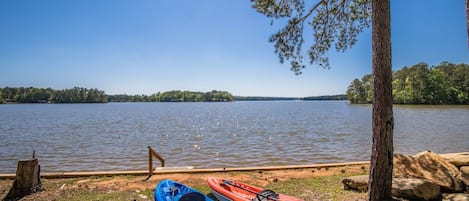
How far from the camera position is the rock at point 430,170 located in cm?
538

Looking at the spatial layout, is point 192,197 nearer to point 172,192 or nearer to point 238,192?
point 172,192

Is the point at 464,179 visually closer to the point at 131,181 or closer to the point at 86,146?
the point at 131,181

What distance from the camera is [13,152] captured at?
1498cm

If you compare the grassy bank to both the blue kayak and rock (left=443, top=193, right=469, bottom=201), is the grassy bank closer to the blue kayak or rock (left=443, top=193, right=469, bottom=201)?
the blue kayak

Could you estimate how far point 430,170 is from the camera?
5.63m

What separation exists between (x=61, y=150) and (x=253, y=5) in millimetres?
14933

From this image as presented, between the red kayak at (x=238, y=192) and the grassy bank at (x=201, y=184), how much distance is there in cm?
63

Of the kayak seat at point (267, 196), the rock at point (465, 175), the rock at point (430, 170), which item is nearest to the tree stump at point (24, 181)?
the kayak seat at point (267, 196)

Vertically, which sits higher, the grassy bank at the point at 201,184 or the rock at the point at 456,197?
the rock at the point at 456,197

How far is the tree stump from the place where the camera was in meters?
6.30

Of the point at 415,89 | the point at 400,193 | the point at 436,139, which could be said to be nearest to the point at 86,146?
the point at 400,193

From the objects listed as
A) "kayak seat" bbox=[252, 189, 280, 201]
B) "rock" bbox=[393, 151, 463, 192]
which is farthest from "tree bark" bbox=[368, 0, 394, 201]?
"kayak seat" bbox=[252, 189, 280, 201]

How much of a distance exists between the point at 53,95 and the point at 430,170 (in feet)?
571

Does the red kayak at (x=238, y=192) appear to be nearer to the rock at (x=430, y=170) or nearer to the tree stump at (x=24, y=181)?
the rock at (x=430, y=170)
